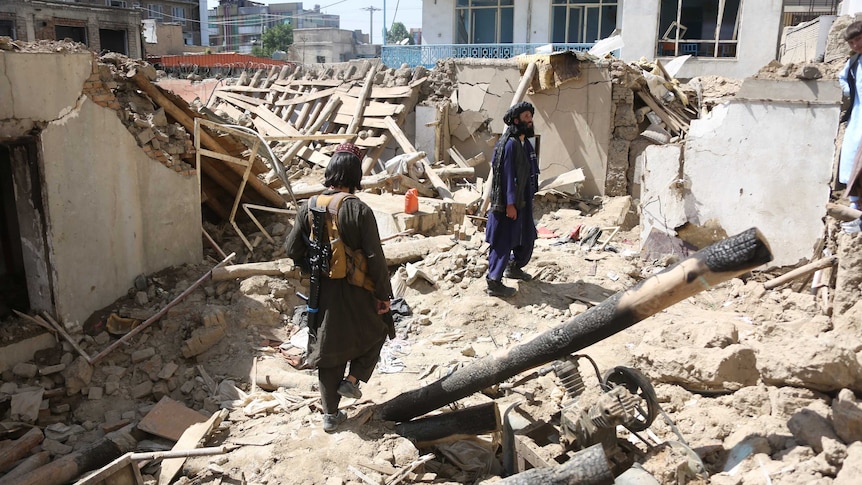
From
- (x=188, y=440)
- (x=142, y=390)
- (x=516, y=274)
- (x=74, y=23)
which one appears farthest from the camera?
(x=74, y=23)

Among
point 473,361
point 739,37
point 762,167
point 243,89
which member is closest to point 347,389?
point 473,361

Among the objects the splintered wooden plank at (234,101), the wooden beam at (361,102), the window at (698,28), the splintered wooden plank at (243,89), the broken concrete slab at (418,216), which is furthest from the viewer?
the window at (698,28)

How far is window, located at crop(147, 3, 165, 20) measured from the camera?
154 feet

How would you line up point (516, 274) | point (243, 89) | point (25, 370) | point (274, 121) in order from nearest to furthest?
point (25, 370), point (516, 274), point (274, 121), point (243, 89)

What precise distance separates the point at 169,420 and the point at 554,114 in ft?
30.4

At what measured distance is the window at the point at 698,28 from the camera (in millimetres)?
18703

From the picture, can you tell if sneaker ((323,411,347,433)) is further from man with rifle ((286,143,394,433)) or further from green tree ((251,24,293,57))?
green tree ((251,24,293,57))

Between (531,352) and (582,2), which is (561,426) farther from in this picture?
(582,2)

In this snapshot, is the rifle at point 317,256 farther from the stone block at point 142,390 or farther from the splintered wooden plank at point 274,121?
the splintered wooden plank at point 274,121

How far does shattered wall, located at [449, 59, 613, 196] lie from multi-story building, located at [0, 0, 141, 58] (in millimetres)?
19403

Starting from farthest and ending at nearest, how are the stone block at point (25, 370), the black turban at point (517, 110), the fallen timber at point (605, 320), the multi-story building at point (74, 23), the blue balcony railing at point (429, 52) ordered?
the multi-story building at point (74, 23) < the blue balcony railing at point (429, 52) < the black turban at point (517, 110) < the stone block at point (25, 370) < the fallen timber at point (605, 320)

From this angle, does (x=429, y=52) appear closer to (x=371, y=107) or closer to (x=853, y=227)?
(x=371, y=107)

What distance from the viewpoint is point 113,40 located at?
106 feet

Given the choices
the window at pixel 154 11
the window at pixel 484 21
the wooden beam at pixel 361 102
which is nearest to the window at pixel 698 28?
the window at pixel 484 21
